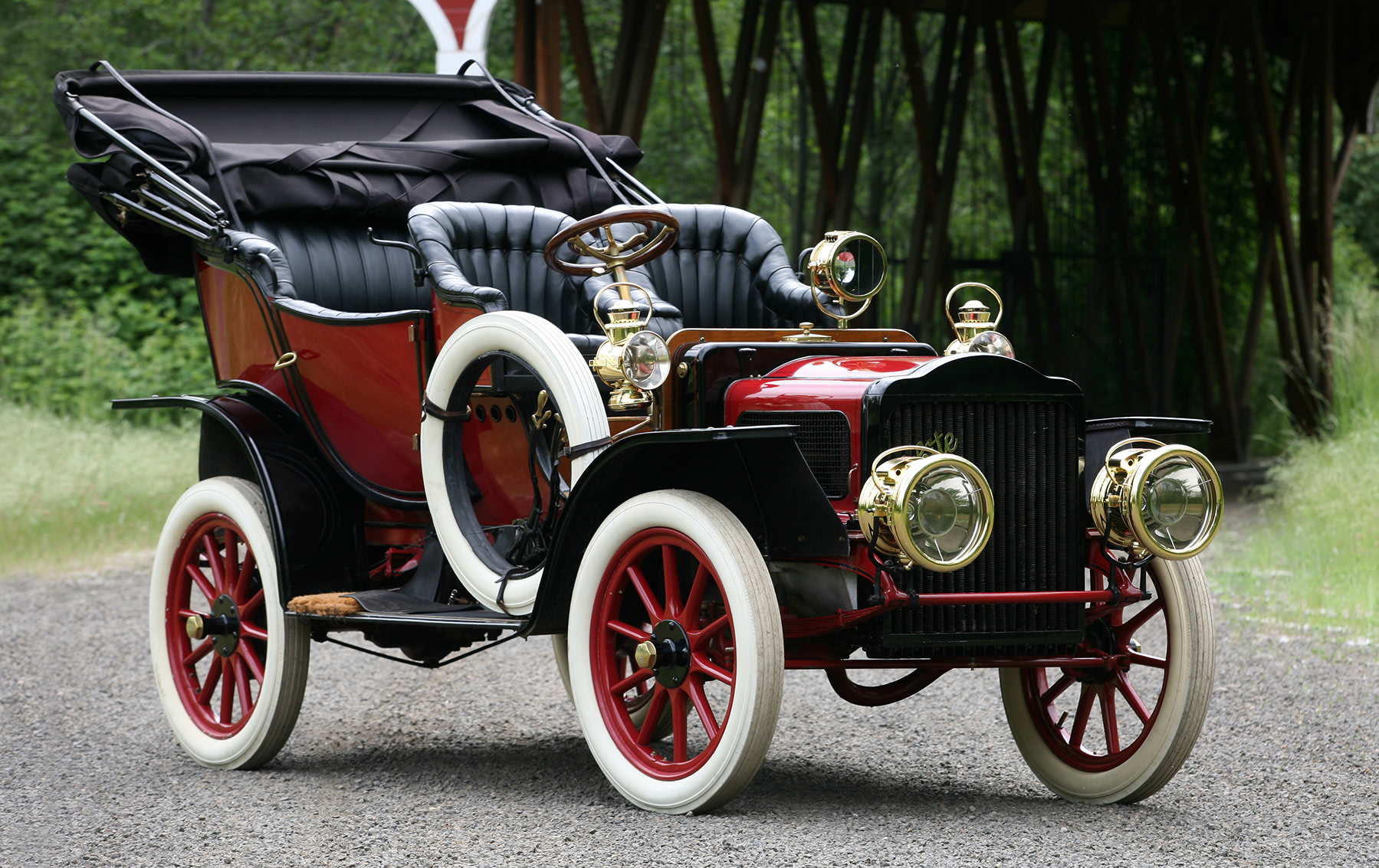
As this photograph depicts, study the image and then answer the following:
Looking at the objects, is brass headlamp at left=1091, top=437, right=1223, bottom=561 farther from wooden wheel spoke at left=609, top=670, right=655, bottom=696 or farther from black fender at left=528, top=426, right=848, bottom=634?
wooden wheel spoke at left=609, top=670, right=655, bottom=696

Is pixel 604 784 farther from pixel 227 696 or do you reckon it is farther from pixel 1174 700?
pixel 1174 700

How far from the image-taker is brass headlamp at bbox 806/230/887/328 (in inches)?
182

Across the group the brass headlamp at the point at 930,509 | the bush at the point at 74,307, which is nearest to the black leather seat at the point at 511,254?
the brass headlamp at the point at 930,509

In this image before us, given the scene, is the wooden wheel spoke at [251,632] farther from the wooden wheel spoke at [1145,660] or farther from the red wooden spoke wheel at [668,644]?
the wooden wheel spoke at [1145,660]

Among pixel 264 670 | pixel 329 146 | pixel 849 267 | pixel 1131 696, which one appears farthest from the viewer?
pixel 329 146

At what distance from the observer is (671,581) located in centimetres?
387

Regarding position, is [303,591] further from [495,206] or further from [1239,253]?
[1239,253]

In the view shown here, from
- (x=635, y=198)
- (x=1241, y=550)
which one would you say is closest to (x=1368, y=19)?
(x=1241, y=550)

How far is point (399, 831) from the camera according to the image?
386 cm

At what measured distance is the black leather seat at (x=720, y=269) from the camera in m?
5.50

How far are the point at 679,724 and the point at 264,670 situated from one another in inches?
64.8

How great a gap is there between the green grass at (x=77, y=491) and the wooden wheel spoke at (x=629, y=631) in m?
6.63

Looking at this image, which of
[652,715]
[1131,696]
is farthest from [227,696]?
[1131,696]

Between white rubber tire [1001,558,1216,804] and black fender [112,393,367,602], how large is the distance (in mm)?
2218
